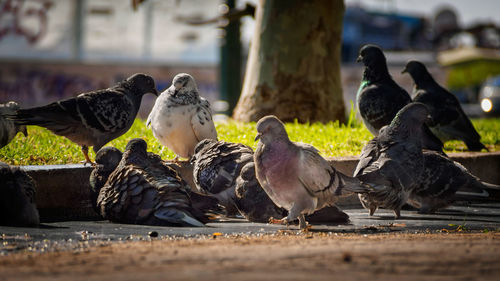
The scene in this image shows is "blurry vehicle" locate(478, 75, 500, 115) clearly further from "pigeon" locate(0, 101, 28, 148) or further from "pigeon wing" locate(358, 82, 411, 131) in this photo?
"pigeon" locate(0, 101, 28, 148)

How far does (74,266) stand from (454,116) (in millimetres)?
6238

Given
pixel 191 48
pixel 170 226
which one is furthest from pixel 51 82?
pixel 170 226

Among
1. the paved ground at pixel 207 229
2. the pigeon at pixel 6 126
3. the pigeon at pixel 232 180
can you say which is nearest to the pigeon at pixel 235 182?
the pigeon at pixel 232 180

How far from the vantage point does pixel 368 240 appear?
16.2 ft

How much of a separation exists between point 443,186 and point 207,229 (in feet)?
8.10

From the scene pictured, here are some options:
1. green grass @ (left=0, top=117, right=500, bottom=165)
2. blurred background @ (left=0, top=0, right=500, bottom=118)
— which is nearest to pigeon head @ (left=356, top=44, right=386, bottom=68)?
green grass @ (left=0, top=117, right=500, bottom=165)

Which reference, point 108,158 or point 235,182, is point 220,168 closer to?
point 235,182

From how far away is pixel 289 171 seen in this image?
546 cm

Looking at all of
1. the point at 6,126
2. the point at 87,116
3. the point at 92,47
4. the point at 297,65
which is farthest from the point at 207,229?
the point at 92,47

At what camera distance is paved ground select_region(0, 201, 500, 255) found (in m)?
5.06

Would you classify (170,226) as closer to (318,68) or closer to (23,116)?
(23,116)

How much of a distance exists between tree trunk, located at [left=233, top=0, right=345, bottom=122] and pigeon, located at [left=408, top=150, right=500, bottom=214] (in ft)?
14.5

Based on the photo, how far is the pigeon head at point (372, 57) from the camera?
905 centimetres

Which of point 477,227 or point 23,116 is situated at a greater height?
point 23,116
